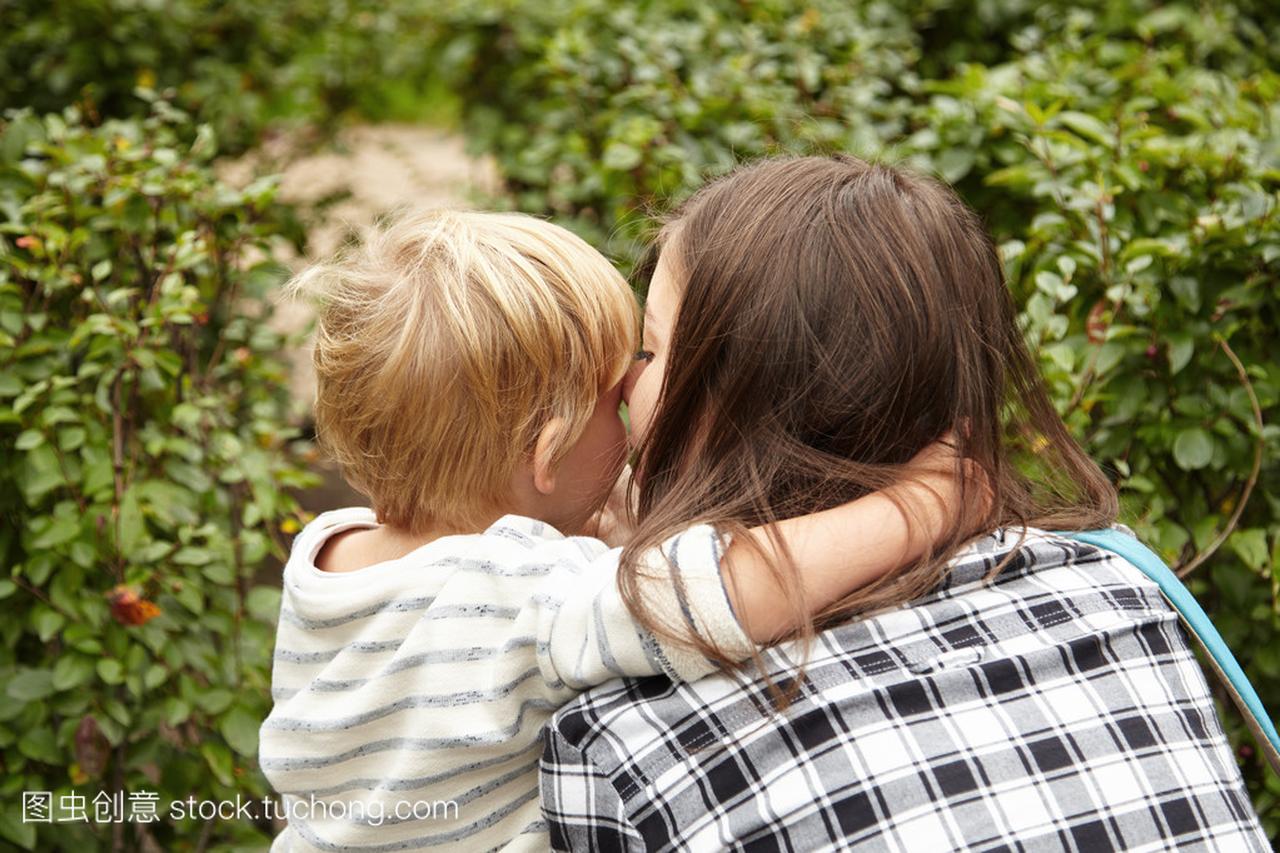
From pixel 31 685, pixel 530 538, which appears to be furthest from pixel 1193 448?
pixel 31 685

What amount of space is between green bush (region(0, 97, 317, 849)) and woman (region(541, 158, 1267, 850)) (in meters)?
1.05

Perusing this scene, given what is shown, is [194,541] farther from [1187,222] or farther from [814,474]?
[1187,222]

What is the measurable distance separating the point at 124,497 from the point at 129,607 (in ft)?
0.60

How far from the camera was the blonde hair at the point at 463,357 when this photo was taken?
4.89 ft

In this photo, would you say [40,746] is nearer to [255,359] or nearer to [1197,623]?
[255,359]

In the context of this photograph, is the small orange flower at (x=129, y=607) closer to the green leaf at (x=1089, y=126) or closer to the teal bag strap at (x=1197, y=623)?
the teal bag strap at (x=1197, y=623)

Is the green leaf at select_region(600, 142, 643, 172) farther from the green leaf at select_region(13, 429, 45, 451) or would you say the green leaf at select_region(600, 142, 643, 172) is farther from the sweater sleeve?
the sweater sleeve

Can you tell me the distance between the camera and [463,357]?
4.85 ft

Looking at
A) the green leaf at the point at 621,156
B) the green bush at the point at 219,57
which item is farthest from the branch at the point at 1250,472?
the green bush at the point at 219,57

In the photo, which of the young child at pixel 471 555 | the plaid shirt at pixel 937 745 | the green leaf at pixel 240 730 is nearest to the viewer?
the plaid shirt at pixel 937 745

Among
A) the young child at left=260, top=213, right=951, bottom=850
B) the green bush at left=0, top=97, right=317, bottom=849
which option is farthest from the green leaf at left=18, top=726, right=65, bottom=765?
the young child at left=260, top=213, right=951, bottom=850

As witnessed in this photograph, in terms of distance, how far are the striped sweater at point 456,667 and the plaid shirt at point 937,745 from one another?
0.07m

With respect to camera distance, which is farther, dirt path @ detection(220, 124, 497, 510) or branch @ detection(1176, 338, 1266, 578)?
dirt path @ detection(220, 124, 497, 510)

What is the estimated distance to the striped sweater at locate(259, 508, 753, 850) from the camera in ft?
3.98
